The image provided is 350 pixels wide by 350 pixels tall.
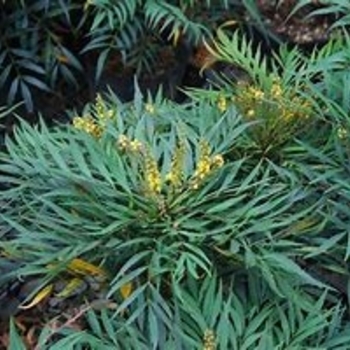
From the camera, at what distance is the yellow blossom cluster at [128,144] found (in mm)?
1902

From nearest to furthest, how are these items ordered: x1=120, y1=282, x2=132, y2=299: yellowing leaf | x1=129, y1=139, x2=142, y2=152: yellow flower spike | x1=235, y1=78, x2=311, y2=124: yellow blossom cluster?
x1=120, y1=282, x2=132, y2=299: yellowing leaf, x1=129, y1=139, x2=142, y2=152: yellow flower spike, x1=235, y1=78, x2=311, y2=124: yellow blossom cluster

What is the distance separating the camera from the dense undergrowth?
5.77 feet

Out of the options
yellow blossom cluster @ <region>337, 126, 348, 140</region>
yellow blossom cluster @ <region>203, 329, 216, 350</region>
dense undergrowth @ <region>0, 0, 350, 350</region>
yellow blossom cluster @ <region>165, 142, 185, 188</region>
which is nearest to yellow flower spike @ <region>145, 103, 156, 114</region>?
dense undergrowth @ <region>0, 0, 350, 350</region>

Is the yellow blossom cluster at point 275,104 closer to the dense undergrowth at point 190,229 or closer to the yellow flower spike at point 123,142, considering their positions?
the dense undergrowth at point 190,229

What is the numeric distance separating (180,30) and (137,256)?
1.42m

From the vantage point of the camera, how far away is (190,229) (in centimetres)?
180

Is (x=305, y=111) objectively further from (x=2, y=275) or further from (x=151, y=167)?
(x=2, y=275)

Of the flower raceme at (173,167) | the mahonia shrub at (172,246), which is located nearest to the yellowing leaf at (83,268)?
the mahonia shrub at (172,246)

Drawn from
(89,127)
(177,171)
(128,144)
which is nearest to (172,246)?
Answer: (177,171)

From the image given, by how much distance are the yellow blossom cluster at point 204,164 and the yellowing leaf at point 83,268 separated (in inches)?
9.8

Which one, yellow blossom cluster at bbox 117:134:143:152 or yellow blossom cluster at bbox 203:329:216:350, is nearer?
yellow blossom cluster at bbox 203:329:216:350

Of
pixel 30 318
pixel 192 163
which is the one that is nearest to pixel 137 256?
pixel 192 163

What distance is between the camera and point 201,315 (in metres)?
1.76

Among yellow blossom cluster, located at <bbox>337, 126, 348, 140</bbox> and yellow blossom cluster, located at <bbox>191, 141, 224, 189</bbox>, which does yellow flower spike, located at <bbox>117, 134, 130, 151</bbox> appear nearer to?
yellow blossom cluster, located at <bbox>191, 141, 224, 189</bbox>
